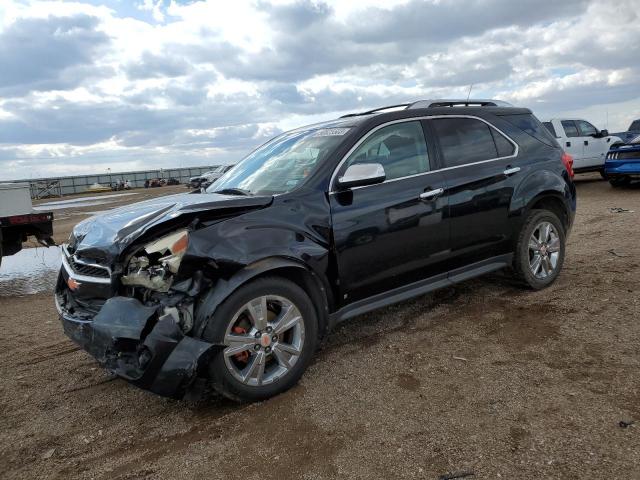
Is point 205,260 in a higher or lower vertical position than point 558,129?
lower

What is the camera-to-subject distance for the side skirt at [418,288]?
12.1ft

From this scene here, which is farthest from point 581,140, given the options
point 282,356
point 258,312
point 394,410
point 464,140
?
point 258,312

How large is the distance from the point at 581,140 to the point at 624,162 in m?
2.20

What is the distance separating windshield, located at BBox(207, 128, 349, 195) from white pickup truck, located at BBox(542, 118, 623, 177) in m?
11.8

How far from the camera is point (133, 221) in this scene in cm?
331

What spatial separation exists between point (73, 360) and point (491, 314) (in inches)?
147

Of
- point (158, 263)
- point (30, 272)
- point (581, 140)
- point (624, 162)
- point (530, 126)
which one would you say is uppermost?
point (581, 140)

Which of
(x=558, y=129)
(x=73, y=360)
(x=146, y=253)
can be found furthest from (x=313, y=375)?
(x=558, y=129)

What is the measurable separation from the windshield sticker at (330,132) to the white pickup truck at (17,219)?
5812 millimetres

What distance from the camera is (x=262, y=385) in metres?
3.20

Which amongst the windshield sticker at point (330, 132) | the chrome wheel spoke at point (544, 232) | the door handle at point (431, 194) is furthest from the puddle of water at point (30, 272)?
the chrome wheel spoke at point (544, 232)

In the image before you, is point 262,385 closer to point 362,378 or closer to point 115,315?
point 362,378

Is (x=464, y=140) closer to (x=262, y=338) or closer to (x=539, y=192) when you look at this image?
(x=539, y=192)

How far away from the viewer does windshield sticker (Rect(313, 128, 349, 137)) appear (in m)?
3.94
